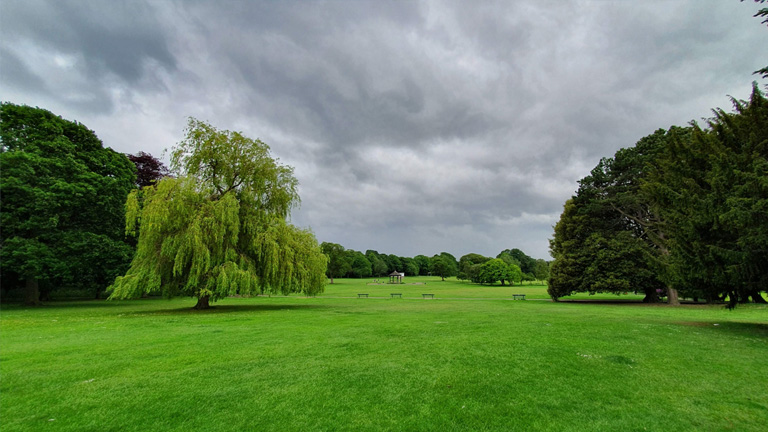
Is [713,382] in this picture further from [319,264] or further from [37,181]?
[37,181]

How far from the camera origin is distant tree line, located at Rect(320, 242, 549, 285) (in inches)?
3423

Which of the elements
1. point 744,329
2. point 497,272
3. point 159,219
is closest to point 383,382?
point 744,329

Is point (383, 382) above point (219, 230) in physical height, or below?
below

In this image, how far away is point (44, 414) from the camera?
5.05 metres

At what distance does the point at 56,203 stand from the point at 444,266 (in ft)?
336

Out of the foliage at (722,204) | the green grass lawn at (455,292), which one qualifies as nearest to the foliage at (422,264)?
the green grass lawn at (455,292)

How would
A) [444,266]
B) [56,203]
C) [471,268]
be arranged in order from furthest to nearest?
[444,266] < [471,268] < [56,203]

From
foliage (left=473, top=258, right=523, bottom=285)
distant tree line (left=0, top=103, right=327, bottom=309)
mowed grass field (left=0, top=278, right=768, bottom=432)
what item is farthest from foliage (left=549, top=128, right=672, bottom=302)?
foliage (left=473, top=258, right=523, bottom=285)

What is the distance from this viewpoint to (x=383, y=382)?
21.2ft

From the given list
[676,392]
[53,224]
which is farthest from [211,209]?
[676,392]

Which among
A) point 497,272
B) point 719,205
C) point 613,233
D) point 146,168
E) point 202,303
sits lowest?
point 202,303

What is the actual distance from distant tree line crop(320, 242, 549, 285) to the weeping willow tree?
13.8m

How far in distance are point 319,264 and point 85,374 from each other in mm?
16779

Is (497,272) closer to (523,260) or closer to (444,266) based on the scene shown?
(444,266)
